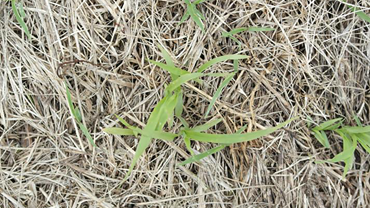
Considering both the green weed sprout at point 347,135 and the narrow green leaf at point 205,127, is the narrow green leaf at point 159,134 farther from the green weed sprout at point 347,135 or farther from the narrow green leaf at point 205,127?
the green weed sprout at point 347,135

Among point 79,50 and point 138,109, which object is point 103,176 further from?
point 79,50

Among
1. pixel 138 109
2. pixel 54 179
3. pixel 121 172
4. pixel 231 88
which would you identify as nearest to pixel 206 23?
pixel 231 88

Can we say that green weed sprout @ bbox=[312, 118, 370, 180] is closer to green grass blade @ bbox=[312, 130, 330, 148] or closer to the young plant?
green grass blade @ bbox=[312, 130, 330, 148]

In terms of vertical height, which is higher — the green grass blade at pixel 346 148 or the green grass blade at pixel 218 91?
the green grass blade at pixel 218 91

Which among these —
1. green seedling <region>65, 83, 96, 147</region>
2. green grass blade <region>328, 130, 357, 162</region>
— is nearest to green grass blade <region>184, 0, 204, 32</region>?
green seedling <region>65, 83, 96, 147</region>

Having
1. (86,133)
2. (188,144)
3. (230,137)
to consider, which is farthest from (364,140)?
(86,133)

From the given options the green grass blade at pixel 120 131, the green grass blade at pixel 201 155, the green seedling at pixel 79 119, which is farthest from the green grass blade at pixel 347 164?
the green seedling at pixel 79 119

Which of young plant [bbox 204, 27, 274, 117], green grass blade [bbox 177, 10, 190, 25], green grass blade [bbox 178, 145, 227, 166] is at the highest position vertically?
green grass blade [bbox 177, 10, 190, 25]
